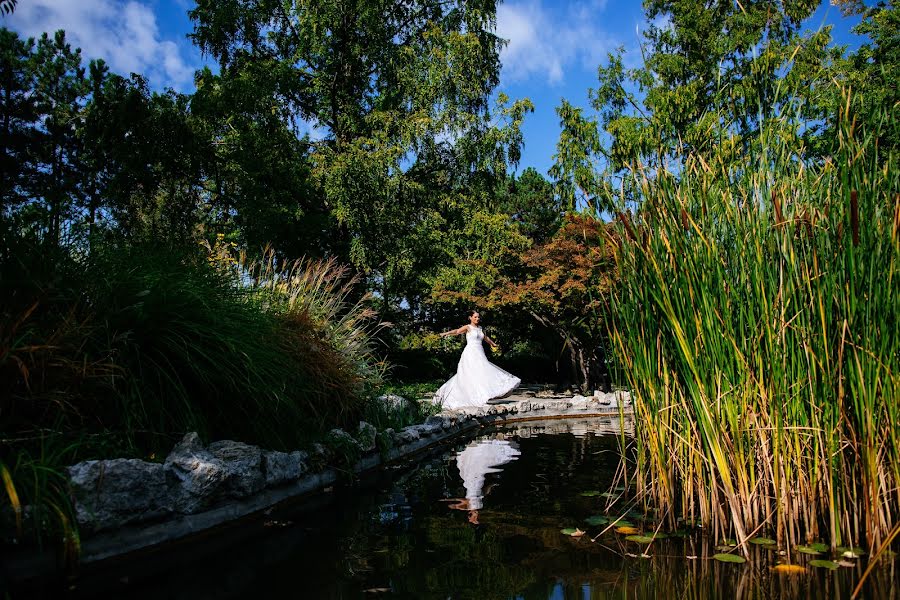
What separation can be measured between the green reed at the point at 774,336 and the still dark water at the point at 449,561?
308 millimetres

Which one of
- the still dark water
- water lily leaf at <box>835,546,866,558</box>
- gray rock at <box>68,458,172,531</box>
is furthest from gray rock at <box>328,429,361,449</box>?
water lily leaf at <box>835,546,866,558</box>

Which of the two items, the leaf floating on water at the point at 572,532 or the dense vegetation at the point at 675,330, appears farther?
the leaf floating on water at the point at 572,532

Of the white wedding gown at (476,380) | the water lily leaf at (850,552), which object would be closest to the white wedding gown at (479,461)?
the water lily leaf at (850,552)

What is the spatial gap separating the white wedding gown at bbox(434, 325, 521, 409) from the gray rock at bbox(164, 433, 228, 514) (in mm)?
7462

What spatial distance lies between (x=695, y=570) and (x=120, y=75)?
14592 millimetres

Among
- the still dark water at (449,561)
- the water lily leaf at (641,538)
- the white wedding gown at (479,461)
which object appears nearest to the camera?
the still dark water at (449,561)

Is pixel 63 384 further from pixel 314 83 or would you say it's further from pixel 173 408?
pixel 314 83

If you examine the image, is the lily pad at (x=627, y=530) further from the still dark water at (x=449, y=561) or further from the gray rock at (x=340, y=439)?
the gray rock at (x=340, y=439)

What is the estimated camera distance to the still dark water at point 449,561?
2682 mm

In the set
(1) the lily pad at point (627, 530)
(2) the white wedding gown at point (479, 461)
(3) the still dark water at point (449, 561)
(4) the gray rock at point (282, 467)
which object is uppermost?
(4) the gray rock at point (282, 467)

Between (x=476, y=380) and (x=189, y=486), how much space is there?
7.79 m

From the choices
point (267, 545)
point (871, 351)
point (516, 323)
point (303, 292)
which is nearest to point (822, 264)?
point (871, 351)

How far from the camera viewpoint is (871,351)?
2648 millimetres

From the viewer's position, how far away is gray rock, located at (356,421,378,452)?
5566 mm
